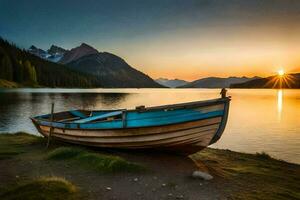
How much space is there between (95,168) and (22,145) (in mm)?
8745

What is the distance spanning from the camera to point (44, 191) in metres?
9.24

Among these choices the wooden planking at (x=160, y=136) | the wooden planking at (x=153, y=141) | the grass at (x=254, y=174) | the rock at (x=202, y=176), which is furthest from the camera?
the wooden planking at (x=153, y=141)

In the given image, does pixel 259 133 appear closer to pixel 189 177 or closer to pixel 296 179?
pixel 296 179

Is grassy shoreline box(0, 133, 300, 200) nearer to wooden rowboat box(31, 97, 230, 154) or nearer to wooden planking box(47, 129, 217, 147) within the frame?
wooden planking box(47, 129, 217, 147)

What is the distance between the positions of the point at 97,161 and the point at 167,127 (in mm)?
4040

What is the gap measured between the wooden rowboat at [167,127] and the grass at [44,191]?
5.81 meters

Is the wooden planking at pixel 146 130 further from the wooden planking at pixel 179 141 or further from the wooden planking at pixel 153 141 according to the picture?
the wooden planking at pixel 179 141

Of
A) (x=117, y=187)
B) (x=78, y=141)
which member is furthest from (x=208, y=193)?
(x=78, y=141)

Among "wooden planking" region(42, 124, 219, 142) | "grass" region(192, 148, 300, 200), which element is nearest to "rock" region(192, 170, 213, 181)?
"grass" region(192, 148, 300, 200)

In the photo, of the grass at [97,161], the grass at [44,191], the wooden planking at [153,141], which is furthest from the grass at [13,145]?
the grass at [44,191]

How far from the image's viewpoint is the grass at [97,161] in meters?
13.3

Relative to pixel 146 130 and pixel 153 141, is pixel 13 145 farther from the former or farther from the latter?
pixel 153 141

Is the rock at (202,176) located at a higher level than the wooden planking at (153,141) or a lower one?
lower

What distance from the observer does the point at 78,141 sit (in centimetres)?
1809
